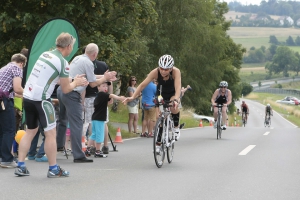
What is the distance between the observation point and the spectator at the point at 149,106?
20405mm

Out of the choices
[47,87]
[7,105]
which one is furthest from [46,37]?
[47,87]

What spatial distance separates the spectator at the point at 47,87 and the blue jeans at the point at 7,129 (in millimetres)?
1385

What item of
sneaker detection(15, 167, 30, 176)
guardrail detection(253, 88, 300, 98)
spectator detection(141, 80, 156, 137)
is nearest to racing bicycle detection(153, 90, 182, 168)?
sneaker detection(15, 167, 30, 176)

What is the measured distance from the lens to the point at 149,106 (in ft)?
66.8

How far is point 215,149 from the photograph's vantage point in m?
16.2

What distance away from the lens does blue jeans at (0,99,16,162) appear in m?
11.1

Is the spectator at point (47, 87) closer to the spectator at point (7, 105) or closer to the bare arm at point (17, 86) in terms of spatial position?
the bare arm at point (17, 86)

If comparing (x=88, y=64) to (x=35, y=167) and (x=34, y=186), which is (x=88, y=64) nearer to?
(x=35, y=167)

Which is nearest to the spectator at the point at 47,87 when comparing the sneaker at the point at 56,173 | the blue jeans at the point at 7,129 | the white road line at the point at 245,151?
the sneaker at the point at 56,173

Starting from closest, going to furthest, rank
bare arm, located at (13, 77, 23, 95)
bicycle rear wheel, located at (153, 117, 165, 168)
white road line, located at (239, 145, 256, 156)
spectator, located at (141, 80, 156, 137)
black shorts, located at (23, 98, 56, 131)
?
black shorts, located at (23, 98, 56, 131), bare arm, located at (13, 77, 23, 95), bicycle rear wheel, located at (153, 117, 165, 168), white road line, located at (239, 145, 256, 156), spectator, located at (141, 80, 156, 137)

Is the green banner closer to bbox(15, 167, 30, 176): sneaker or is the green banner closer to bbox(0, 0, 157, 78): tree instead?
bbox(15, 167, 30, 176): sneaker

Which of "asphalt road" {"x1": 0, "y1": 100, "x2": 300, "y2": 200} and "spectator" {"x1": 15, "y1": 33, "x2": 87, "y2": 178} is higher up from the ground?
"spectator" {"x1": 15, "y1": 33, "x2": 87, "y2": 178}

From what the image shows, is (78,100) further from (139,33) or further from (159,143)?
(139,33)

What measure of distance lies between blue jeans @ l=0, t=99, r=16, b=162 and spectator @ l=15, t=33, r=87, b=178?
139 centimetres
